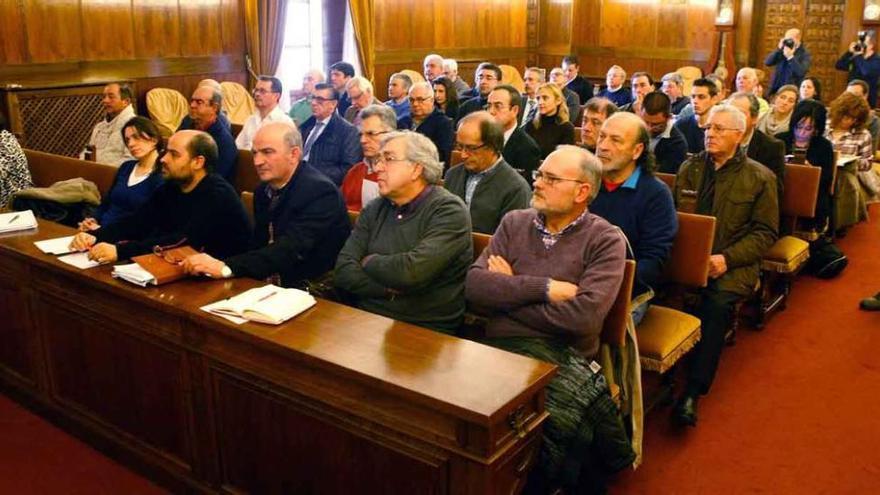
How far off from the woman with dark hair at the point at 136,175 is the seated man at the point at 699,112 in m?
3.64

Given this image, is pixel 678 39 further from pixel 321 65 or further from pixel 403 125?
pixel 403 125

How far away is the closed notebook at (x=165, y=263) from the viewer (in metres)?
2.79

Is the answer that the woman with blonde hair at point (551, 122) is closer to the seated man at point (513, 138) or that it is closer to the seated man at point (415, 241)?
the seated man at point (513, 138)

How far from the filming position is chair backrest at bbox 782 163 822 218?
441 centimetres

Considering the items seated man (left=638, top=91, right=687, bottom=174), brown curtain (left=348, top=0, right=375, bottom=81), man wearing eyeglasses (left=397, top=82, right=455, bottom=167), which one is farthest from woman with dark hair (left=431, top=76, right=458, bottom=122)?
brown curtain (left=348, top=0, right=375, bottom=81)

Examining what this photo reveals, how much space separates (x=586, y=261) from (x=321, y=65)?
26.5ft

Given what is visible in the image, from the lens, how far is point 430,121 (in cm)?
573

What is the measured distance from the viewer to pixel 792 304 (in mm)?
4832

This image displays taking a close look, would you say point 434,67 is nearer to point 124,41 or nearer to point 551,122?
point 124,41

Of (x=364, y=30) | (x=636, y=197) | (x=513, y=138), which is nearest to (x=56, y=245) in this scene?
(x=636, y=197)

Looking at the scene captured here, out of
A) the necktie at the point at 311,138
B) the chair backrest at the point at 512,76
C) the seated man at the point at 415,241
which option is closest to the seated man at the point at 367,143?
the necktie at the point at 311,138

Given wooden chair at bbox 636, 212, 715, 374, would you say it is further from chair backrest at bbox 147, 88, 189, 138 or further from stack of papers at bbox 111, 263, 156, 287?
chair backrest at bbox 147, 88, 189, 138

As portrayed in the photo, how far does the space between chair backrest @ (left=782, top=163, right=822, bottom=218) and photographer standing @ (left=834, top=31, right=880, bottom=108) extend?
703cm

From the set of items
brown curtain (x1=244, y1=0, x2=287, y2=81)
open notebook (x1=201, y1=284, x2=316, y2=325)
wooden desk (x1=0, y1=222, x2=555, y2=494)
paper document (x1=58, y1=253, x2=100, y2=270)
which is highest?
Result: brown curtain (x1=244, y1=0, x2=287, y2=81)
